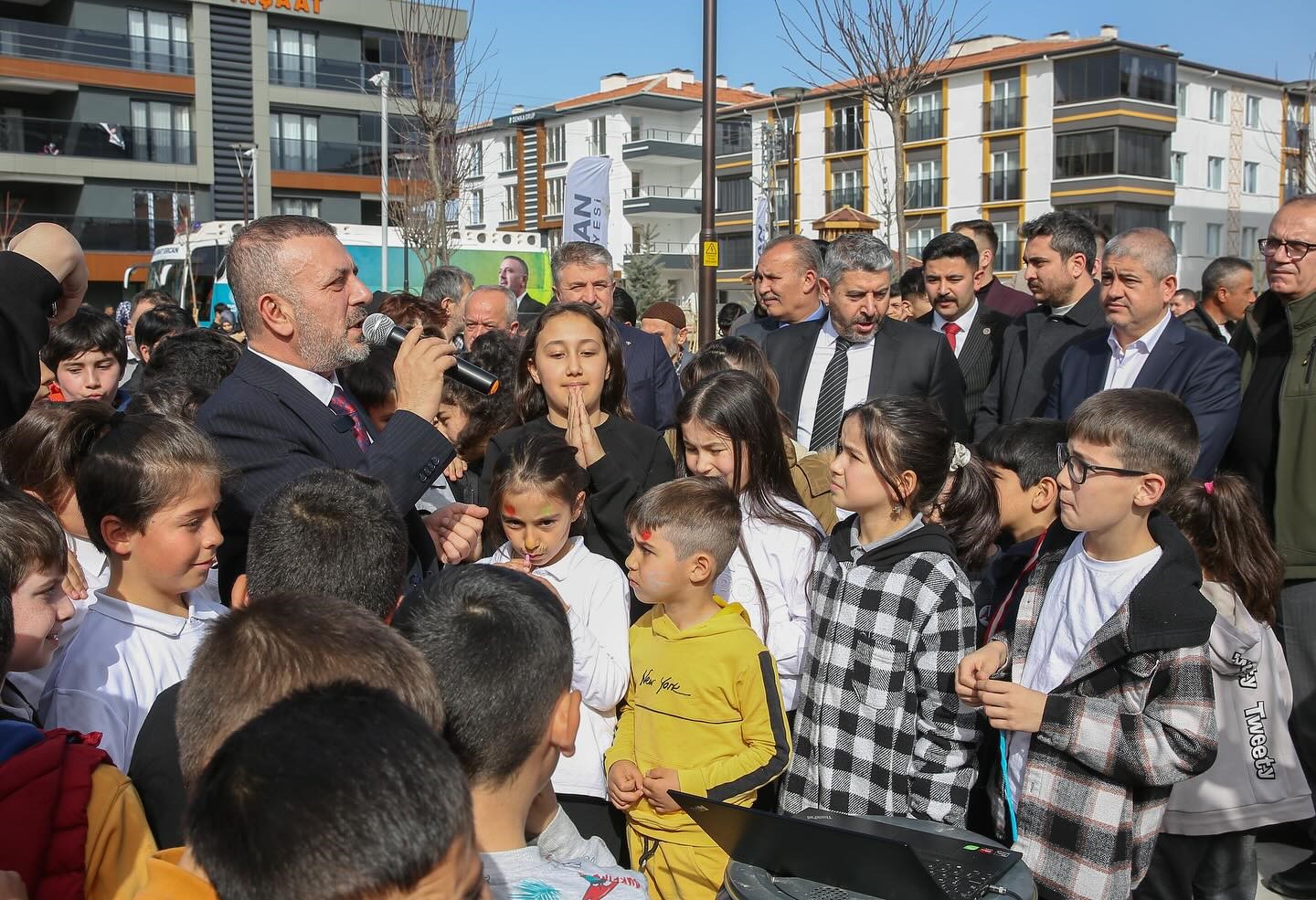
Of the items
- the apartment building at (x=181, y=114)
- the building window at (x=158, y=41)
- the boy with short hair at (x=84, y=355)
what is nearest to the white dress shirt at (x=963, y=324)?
the boy with short hair at (x=84, y=355)

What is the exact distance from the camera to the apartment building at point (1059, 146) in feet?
149

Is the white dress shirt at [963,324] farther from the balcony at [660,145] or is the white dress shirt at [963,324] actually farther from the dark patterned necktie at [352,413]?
the balcony at [660,145]

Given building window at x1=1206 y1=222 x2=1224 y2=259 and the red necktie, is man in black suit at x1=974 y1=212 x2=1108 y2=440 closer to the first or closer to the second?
the red necktie

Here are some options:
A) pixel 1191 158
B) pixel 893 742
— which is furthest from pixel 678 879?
pixel 1191 158

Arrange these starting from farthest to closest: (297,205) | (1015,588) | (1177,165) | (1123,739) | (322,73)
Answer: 1. (1177,165)
2. (322,73)
3. (297,205)
4. (1015,588)
5. (1123,739)

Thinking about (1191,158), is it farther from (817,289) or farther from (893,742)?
(893,742)

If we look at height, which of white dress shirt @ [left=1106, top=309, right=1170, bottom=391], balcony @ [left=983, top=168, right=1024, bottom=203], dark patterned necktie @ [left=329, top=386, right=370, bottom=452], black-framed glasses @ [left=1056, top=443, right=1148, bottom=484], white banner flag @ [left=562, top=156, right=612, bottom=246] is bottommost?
black-framed glasses @ [left=1056, top=443, right=1148, bottom=484]

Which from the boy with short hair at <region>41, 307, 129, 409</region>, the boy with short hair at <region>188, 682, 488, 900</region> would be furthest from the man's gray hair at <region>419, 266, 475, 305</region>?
the boy with short hair at <region>188, 682, 488, 900</region>

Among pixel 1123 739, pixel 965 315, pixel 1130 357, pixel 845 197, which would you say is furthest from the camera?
pixel 845 197

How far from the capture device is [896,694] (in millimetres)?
3078

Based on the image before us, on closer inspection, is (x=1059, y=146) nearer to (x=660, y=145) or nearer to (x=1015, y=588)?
(x=660, y=145)

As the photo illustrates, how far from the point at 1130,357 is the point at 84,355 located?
4.77m

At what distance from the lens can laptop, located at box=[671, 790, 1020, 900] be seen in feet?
6.23

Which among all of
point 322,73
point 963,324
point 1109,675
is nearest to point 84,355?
point 1109,675
